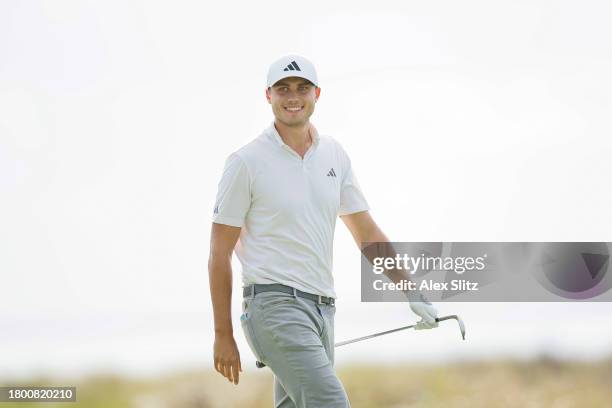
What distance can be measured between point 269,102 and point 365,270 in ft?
6.27

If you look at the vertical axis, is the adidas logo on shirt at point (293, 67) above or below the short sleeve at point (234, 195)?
above

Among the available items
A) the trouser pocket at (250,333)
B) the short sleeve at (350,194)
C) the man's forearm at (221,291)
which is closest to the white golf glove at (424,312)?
the short sleeve at (350,194)

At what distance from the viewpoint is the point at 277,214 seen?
376 centimetres

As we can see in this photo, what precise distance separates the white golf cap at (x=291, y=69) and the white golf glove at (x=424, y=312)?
38.6 inches

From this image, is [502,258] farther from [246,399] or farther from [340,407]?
[340,407]

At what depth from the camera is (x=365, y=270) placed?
5.67 metres

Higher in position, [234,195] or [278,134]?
[278,134]

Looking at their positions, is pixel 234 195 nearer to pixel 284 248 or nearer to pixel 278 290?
pixel 284 248

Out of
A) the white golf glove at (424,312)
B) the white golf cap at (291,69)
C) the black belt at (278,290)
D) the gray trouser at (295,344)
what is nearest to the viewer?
the gray trouser at (295,344)

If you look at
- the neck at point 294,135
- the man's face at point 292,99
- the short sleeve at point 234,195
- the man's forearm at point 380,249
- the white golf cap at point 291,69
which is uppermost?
the white golf cap at point 291,69

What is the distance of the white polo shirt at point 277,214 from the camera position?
3.73 m


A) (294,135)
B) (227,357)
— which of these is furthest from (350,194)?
(227,357)

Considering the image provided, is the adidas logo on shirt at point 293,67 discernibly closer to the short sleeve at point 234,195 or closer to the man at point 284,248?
the man at point 284,248

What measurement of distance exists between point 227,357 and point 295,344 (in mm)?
275
